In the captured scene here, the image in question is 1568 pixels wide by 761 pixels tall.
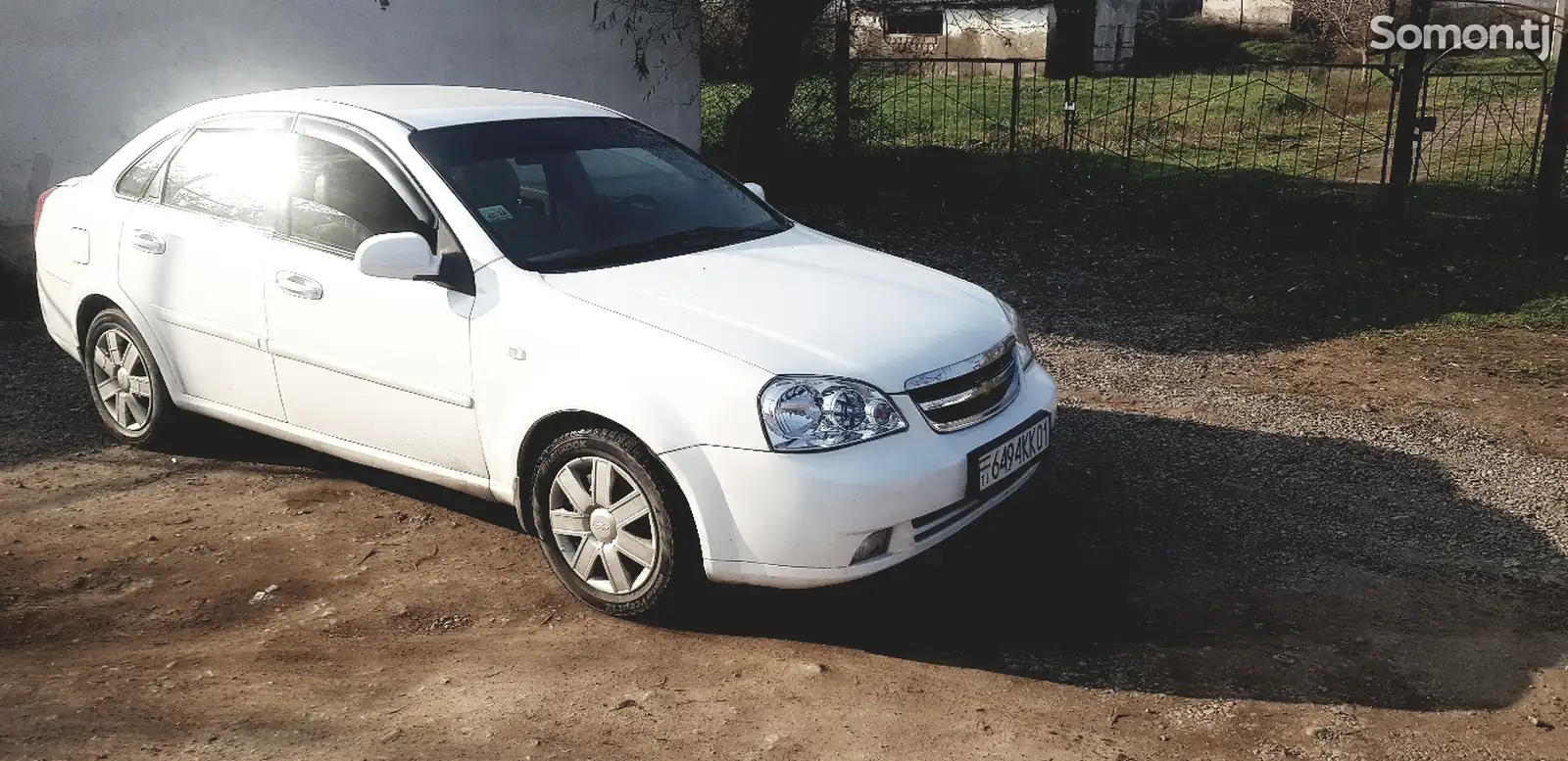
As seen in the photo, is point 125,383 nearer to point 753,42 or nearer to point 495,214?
point 495,214

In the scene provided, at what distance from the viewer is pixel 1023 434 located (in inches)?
173

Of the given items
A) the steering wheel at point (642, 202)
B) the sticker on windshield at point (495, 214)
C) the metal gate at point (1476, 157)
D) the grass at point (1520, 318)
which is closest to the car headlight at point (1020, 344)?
the steering wheel at point (642, 202)

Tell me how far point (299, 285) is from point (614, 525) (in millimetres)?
1612

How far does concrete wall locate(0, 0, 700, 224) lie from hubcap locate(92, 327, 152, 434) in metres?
3.61

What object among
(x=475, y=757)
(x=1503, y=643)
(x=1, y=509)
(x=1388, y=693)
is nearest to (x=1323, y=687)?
(x=1388, y=693)

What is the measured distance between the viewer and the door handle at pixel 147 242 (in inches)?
212

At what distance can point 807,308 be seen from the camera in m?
4.27

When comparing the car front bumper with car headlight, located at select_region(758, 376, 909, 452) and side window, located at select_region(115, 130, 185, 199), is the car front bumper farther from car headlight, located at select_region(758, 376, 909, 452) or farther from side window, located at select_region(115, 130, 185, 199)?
side window, located at select_region(115, 130, 185, 199)

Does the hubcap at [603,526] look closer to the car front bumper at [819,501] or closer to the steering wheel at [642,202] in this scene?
the car front bumper at [819,501]

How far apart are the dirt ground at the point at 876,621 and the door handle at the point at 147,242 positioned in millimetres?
953

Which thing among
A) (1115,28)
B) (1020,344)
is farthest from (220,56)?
(1115,28)

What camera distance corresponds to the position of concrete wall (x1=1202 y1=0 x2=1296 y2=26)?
94.5 ft

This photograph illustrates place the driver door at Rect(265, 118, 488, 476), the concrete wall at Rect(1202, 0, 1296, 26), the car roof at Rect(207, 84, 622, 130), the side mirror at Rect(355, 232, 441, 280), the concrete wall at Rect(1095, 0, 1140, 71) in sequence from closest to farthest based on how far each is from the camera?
the side mirror at Rect(355, 232, 441, 280) → the driver door at Rect(265, 118, 488, 476) → the car roof at Rect(207, 84, 622, 130) → the concrete wall at Rect(1095, 0, 1140, 71) → the concrete wall at Rect(1202, 0, 1296, 26)

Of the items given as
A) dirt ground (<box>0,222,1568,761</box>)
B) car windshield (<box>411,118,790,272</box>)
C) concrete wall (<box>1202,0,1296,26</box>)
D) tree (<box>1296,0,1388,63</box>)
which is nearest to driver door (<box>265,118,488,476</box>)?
car windshield (<box>411,118,790,272</box>)
